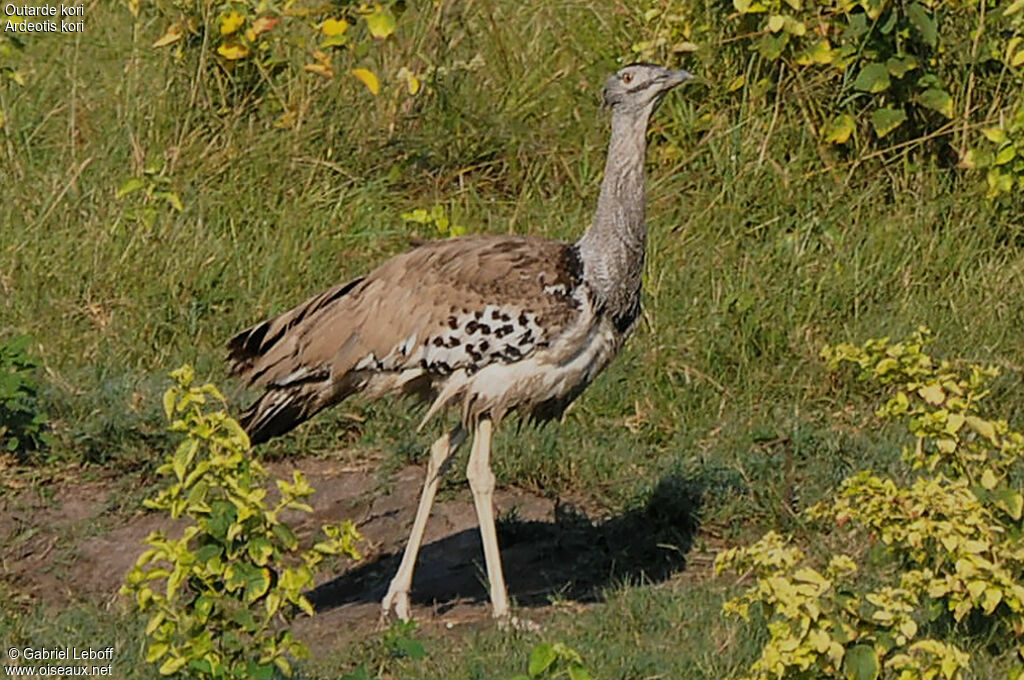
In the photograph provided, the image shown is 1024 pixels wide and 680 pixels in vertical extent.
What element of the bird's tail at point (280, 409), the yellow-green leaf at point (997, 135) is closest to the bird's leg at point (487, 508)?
the bird's tail at point (280, 409)

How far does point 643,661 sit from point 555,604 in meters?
0.70

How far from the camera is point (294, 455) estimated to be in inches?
254

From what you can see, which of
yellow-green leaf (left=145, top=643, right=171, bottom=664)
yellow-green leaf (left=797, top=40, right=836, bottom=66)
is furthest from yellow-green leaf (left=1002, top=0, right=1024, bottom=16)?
yellow-green leaf (left=145, top=643, right=171, bottom=664)

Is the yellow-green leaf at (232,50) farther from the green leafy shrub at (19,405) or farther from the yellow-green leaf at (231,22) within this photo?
the green leafy shrub at (19,405)

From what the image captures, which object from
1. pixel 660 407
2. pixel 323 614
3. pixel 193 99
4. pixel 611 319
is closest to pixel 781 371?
pixel 660 407

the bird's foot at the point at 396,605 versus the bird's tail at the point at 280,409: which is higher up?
the bird's tail at the point at 280,409

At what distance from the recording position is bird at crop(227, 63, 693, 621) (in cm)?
546

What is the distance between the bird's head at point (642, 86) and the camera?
565 centimetres

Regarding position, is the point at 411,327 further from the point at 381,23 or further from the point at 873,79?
the point at 873,79

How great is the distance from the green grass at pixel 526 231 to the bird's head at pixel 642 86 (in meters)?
1.20

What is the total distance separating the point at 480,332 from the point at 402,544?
892 mm

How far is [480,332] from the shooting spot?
546cm

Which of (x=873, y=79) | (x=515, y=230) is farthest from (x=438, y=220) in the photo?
(x=873, y=79)

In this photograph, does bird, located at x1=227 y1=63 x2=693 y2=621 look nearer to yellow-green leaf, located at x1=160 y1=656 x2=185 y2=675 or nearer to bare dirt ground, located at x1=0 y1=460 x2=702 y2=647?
bare dirt ground, located at x1=0 y1=460 x2=702 y2=647
